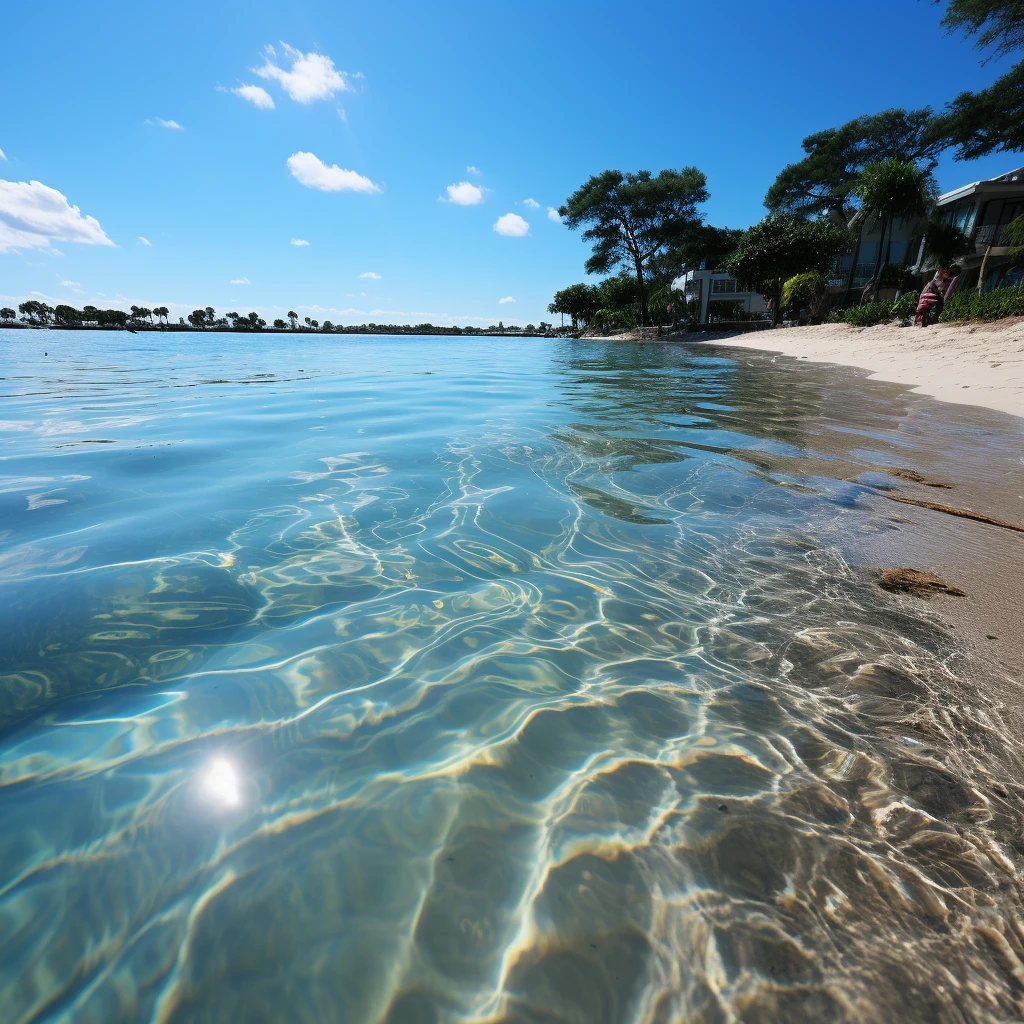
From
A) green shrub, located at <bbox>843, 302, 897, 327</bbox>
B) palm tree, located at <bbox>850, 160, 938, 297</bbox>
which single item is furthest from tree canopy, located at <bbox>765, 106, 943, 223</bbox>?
green shrub, located at <bbox>843, 302, 897, 327</bbox>

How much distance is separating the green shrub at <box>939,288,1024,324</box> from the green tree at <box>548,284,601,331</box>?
57610 millimetres

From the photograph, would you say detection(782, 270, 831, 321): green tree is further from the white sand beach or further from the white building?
the white sand beach

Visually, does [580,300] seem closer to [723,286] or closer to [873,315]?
[723,286]

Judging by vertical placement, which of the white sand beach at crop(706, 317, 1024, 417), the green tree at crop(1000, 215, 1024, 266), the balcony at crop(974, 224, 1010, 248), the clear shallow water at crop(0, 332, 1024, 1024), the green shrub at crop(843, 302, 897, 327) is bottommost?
the clear shallow water at crop(0, 332, 1024, 1024)

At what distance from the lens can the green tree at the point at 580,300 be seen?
70.9 m

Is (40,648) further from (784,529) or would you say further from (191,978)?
(784,529)

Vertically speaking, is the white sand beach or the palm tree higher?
the palm tree

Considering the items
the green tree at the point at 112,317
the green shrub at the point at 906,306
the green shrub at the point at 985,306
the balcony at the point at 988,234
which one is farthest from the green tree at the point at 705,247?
the green tree at the point at 112,317

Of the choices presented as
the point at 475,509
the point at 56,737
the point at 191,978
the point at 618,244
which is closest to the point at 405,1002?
the point at 191,978

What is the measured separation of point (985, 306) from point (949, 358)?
11.2ft

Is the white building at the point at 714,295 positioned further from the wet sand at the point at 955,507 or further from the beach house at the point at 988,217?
the wet sand at the point at 955,507

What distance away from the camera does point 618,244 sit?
43812mm

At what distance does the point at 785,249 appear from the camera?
27.8 metres

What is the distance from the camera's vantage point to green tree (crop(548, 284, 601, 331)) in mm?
70875
